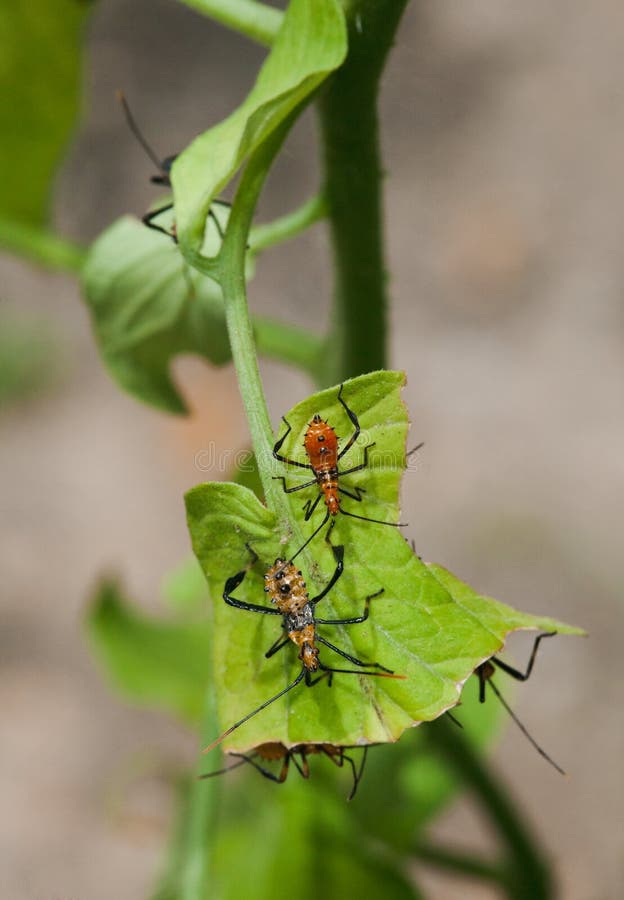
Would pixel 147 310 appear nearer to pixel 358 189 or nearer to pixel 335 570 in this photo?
pixel 358 189

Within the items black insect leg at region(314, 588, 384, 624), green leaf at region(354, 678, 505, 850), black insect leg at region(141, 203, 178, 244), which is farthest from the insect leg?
green leaf at region(354, 678, 505, 850)

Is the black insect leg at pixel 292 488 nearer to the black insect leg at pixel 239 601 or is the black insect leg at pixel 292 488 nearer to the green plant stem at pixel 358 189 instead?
the black insect leg at pixel 239 601

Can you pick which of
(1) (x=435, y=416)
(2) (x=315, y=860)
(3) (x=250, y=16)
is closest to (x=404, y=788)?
(2) (x=315, y=860)

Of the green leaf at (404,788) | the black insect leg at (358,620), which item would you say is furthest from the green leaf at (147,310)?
the green leaf at (404,788)

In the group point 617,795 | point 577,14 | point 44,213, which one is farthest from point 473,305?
point 44,213

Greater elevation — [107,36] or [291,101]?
[107,36]

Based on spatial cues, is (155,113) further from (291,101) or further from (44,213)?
(291,101)
